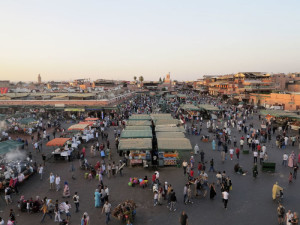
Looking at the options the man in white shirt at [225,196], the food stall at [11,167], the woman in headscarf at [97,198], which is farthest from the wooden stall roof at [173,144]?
the food stall at [11,167]

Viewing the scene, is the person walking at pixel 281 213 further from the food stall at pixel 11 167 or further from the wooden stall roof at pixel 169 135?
the food stall at pixel 11 167

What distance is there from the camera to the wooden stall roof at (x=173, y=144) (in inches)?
597

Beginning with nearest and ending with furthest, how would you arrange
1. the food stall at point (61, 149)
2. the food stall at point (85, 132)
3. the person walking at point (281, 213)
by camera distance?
the person walking at point (281, 213), the food stall at point (61, 149), the food stall at point (85, 132)

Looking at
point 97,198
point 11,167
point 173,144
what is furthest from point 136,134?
point 11,167

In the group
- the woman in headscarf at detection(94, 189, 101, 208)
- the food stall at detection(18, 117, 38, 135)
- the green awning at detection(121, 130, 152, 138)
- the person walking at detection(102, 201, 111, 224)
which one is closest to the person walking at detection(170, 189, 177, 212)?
the person walking at detection(102, 201, 111, 224)

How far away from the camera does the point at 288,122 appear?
27094mm

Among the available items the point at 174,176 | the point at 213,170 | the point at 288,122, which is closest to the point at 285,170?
the point at 213,170

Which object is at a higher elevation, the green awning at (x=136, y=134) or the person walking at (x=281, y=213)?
the green awning at (x=136, y=134)

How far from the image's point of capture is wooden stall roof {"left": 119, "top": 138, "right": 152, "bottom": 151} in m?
15.4

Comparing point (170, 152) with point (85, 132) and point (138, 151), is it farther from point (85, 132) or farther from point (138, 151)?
point (85, 132)

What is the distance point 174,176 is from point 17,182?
8.74m

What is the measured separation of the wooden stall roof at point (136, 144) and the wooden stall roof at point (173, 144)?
78cm

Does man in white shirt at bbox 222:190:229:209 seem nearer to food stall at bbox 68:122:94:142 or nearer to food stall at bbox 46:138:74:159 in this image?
food stall at bbox 46:138:74:159

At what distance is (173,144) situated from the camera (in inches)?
627
